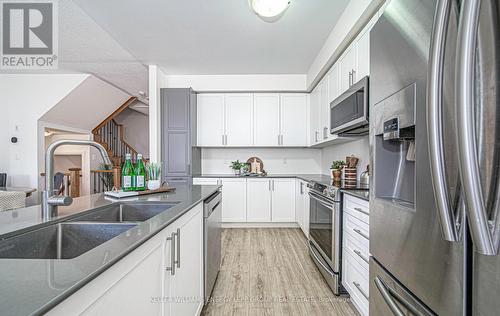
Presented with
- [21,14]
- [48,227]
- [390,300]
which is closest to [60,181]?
[21,14]

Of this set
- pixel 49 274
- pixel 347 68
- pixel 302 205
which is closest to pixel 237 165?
pixel 302 205

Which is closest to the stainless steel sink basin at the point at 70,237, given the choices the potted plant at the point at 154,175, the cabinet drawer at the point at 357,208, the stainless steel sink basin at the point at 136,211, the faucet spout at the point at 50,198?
the faucet spout at the point at 50,198

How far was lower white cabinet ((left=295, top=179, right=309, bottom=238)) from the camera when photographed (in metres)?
3.66

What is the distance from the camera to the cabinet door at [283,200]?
4406 mm

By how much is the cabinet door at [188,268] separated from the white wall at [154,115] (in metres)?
2.60

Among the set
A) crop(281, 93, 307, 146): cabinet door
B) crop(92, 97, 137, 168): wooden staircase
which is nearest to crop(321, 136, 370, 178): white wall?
crop(281, 93, 307, 146): cabinet door

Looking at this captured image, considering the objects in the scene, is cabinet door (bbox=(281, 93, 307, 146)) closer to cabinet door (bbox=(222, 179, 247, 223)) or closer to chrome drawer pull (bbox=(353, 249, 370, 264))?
cabinet door (bbox=(222, 179, 247, 223))

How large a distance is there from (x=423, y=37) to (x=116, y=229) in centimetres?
135

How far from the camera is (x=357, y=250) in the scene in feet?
6.35

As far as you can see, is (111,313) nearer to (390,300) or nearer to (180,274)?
(180,274)

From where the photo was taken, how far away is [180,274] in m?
1.35

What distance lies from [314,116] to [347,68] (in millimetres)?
1560

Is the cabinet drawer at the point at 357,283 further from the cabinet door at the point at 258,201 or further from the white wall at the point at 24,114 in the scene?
the white wall at the point at 24,114

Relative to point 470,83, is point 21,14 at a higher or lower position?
higher
